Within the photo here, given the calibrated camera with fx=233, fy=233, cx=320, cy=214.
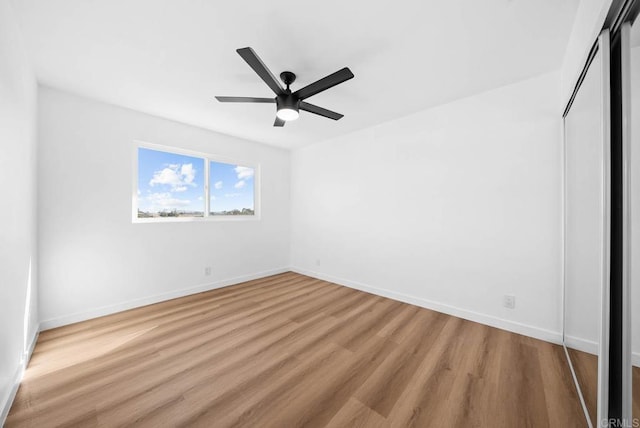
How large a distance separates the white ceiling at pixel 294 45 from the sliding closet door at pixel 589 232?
1.93 ft

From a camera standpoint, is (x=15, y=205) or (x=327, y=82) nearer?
(x=15, y=205)

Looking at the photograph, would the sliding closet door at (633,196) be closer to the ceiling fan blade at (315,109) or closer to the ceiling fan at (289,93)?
the ceiling fan at (289,93)

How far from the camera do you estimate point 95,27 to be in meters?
1.60

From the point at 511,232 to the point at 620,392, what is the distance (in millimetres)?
1549

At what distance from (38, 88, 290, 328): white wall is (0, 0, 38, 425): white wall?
12.6 inches

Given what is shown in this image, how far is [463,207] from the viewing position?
2.60 meters

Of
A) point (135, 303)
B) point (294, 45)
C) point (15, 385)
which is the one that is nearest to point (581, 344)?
point (294, 45)

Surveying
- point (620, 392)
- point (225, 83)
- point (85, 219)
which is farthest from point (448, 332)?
point (85, 219)

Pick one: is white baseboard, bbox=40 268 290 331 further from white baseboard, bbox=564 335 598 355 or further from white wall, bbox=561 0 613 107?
white wall, bbox=561 0 613 107

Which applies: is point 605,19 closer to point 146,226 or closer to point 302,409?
point 302,409

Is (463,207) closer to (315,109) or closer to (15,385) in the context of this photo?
(315,109)

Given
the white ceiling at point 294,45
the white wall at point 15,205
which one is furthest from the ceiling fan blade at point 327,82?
the white wall at point 15,205

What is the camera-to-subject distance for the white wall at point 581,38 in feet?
3.72

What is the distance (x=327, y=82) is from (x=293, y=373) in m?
2.19
